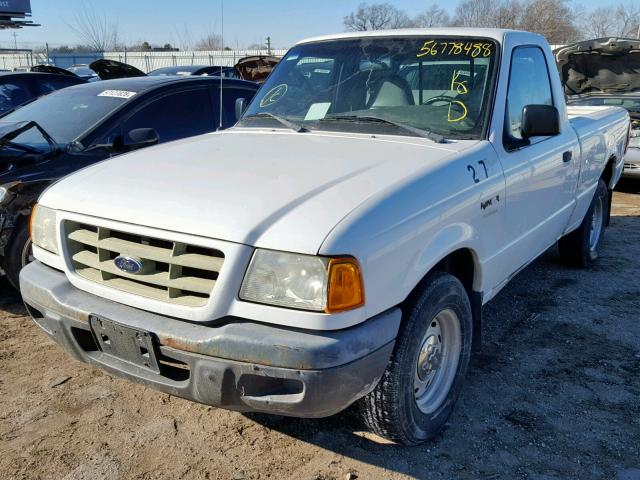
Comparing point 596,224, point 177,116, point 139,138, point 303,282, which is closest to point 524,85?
point 303,282

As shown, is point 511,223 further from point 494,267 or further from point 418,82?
point 418,82

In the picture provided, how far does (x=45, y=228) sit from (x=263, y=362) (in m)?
1.41

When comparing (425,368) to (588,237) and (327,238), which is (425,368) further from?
(588,237)

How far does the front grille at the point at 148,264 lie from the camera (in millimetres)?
2342

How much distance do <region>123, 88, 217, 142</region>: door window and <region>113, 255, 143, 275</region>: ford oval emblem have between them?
270 centimetres

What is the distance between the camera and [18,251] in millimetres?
4184

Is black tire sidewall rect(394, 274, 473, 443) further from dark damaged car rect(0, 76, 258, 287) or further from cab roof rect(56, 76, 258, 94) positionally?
cab roof rect(56, 76, 258, 94)

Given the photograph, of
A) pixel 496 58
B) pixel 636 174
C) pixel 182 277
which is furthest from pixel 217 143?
pixel 636 174

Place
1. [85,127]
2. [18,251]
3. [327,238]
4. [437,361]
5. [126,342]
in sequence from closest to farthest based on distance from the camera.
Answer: [327,238]
[126,342]
[437,361]
[18,251]
[85,127]

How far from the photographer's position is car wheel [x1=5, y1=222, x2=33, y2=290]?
4.15 m

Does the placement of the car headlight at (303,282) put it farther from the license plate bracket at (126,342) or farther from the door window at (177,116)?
the door window at (177,116)

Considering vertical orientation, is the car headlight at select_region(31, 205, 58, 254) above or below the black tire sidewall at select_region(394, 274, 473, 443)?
above

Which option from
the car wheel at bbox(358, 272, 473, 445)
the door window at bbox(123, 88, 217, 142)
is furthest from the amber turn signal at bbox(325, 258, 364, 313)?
the door window at bbox(123, 88, 217, 142)

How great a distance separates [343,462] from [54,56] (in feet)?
134
